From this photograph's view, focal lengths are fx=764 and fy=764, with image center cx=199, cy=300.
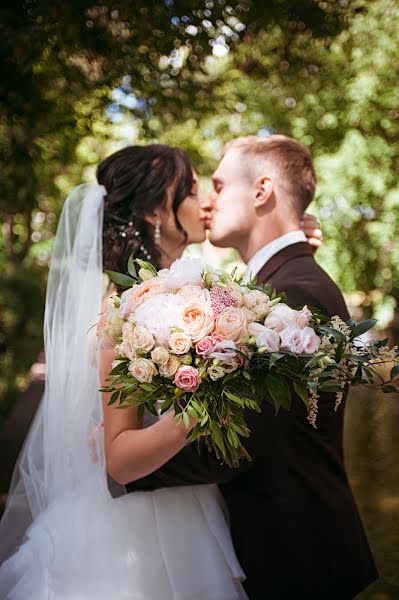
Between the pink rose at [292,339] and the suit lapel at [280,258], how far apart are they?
1.20 meters

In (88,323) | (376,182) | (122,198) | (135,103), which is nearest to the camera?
(88,323)

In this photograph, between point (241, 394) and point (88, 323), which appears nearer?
point (241, 394)

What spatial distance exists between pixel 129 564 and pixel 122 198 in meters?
1.43

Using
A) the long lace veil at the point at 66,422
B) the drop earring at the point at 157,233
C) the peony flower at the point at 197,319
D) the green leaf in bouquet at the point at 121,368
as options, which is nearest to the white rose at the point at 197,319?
the peony flower at the point at 197,319

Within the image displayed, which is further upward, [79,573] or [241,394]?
[241,394]

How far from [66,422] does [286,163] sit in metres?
1.46

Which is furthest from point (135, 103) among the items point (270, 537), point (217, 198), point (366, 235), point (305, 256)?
point (366, 235)

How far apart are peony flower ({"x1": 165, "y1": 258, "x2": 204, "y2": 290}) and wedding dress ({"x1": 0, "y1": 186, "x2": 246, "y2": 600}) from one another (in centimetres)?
72

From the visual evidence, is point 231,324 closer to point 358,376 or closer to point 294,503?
point 358,376

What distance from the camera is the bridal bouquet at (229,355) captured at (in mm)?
1891

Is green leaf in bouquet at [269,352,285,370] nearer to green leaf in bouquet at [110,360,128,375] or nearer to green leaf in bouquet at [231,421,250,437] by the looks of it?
green leaf in bouquet at [231,421,250,437]

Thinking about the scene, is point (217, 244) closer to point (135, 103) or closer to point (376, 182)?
point (135, 103)

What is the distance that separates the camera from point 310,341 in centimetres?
188

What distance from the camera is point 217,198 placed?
340cm
